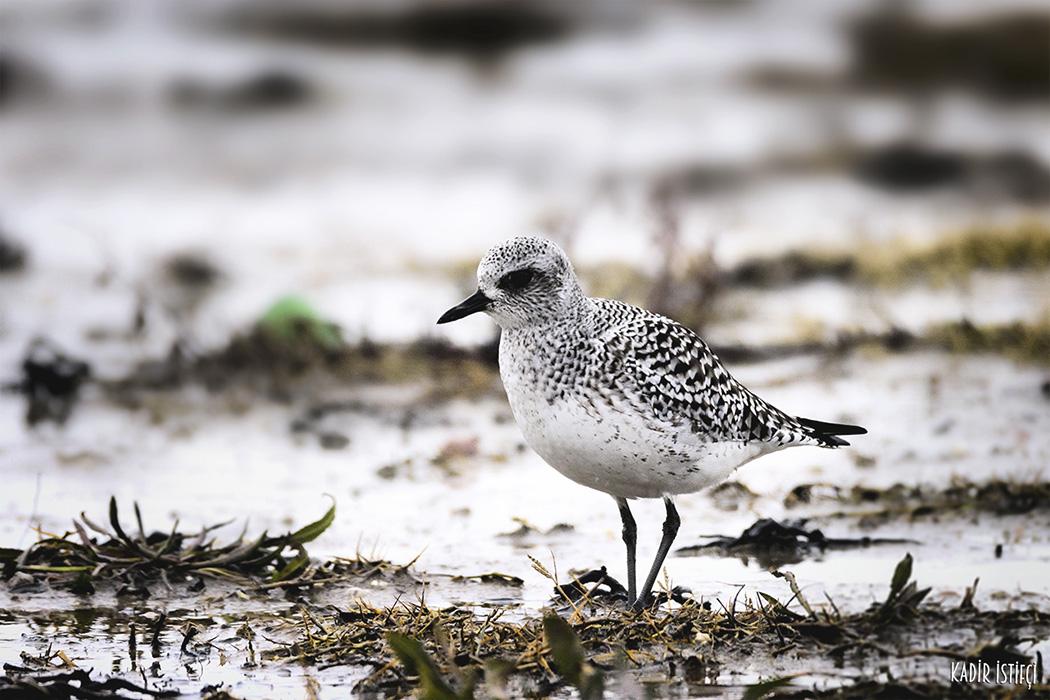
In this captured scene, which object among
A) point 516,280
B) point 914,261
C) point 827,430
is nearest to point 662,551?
point 827,430

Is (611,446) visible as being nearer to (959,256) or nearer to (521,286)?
(521,286)

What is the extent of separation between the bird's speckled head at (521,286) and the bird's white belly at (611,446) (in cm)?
35

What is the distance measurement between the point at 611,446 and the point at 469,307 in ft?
2.97

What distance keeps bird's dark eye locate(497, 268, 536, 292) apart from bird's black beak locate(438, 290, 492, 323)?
96mm

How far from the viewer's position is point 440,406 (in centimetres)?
962

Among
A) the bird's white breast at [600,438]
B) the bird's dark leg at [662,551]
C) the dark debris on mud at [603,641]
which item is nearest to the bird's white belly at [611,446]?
the bird's white breast at [600,438]

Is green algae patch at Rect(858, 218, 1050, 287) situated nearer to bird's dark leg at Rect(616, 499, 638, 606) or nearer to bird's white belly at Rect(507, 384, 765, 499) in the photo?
bird's dark leg at Rect(616, 499, 638, 606)

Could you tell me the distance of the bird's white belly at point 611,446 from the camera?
16.8 feet

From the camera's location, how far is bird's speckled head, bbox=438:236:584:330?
540 centimetres

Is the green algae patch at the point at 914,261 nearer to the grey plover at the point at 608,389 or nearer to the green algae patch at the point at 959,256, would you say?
the green algae patch at the point at 959,256

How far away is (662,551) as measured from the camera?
5469 millimetres

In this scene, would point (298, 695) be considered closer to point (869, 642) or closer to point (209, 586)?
point (209, 586)

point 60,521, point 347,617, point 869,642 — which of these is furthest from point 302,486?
point 869,642

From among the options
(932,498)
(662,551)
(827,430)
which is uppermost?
(827,430)
